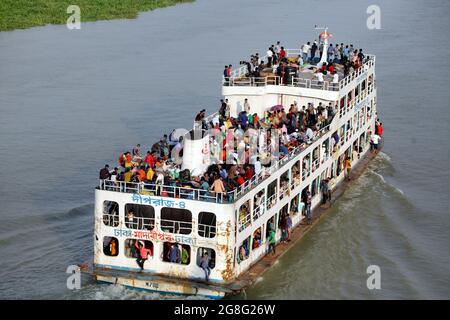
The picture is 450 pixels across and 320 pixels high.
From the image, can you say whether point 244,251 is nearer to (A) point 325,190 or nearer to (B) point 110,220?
(B) point 110,220

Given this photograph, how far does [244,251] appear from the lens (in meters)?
23.7

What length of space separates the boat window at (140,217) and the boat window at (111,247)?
0.69m

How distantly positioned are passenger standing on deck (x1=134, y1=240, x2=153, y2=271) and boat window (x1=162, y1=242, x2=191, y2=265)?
0.46 meters

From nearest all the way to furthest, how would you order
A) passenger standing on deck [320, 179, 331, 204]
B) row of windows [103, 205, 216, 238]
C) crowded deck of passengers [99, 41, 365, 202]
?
row of windows [103, 205, 216, 238] < crowded deck of passengers [99, 41, 365, 202] < passenger standing on deck [320, 179, 331, 204]

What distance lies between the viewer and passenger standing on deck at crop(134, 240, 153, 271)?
2311 centimetres

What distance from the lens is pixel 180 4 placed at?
218ft

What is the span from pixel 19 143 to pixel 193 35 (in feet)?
72.7

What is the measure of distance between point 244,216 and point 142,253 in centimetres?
274

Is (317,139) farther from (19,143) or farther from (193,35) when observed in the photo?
(193,35)

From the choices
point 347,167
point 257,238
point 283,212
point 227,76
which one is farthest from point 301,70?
point 257,238

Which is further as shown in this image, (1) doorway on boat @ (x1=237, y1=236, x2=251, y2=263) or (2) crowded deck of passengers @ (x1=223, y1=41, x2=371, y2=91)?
(2) crowded deck of passengers @ (x1=223, y1=41, x2=371, y2=91)

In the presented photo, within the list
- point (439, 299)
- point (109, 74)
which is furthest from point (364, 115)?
point (109, 74)

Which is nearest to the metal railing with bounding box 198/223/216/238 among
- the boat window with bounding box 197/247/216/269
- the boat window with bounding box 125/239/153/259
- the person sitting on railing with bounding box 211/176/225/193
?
the boat window with bounding box 197/247/216/269

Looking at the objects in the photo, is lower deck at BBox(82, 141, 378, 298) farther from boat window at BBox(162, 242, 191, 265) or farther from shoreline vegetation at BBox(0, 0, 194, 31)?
shoreline vegetation at BBox(0, 0, 194, 31)
